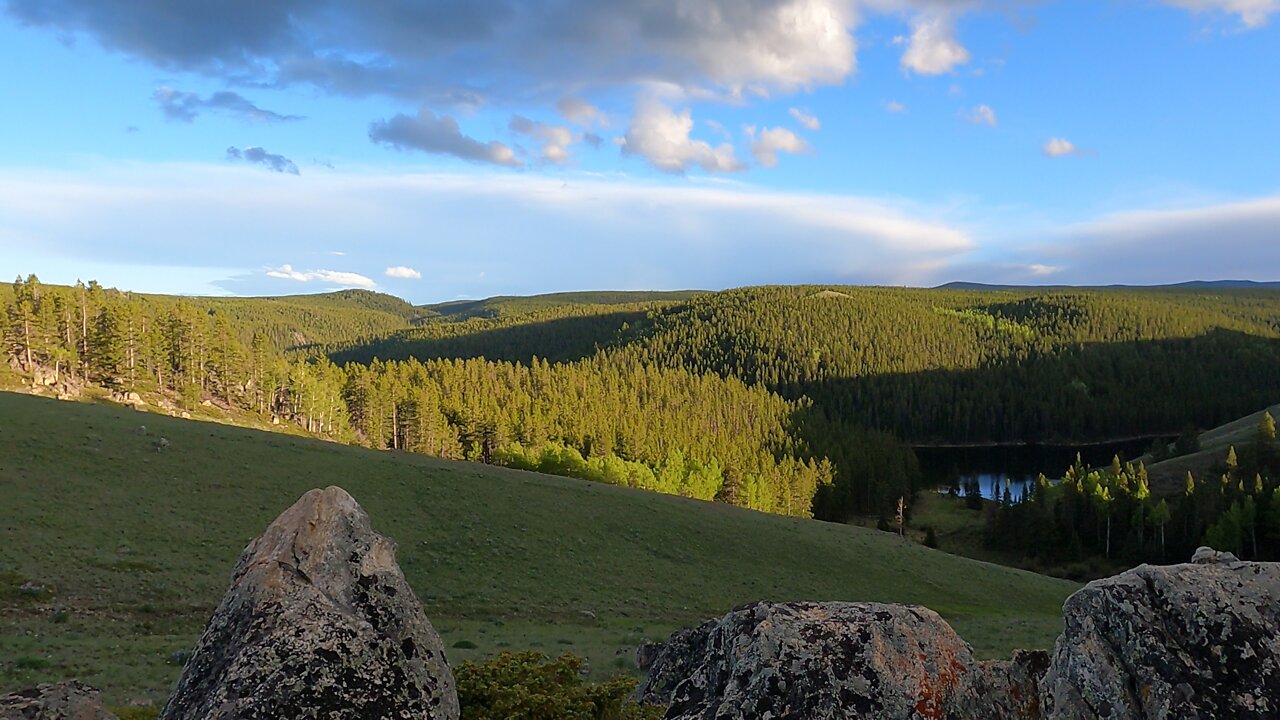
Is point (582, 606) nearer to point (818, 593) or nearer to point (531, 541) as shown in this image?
point (531, 541)

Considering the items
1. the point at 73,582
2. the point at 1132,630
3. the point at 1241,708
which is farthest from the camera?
the point at 73,582

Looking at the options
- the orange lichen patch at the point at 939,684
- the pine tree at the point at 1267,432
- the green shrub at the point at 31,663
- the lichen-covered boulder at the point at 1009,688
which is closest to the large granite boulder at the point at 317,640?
the orange lichen patch at the point at 939,684

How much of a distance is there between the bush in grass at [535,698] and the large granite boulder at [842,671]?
4696mm

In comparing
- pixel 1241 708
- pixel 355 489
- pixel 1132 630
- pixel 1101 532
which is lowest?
pixel 1101 532

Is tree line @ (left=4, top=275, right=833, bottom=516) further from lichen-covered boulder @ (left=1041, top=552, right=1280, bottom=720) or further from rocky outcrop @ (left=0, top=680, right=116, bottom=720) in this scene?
lichen-covered boulder @ (left=1041, top=552, right=1280, bottom=720)

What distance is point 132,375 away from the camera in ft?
326

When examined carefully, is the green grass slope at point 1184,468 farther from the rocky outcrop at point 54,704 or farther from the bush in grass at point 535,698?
the rocky outcrop at point 54,704

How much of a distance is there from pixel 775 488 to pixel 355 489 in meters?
66.7

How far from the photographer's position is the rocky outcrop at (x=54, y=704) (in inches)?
332

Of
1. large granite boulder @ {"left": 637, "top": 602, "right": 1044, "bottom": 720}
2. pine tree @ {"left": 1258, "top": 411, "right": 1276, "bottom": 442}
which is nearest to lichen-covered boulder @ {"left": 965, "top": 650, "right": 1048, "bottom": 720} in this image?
large granite boulder @ {"left": 637, "top": 602, "right": 1044, "bottom": 720}

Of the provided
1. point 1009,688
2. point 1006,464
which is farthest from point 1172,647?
point 1006,464

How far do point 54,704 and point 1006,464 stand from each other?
202 metres

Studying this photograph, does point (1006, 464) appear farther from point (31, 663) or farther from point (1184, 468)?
point (31, 663)

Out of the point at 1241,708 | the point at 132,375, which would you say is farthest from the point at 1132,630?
the point at 132,375
